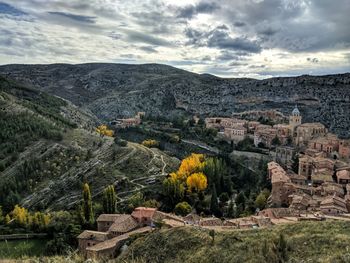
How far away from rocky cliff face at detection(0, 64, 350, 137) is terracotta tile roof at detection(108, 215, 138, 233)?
55.4 m

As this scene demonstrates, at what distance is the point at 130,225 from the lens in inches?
1281

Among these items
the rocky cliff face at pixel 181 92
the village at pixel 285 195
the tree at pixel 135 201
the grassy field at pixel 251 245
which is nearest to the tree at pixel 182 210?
the village at pixel 285 195

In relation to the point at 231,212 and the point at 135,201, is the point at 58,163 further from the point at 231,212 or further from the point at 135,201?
the point at 231,212

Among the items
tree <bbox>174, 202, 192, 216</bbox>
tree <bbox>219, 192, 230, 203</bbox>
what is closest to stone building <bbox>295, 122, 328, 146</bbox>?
tree <bbox>219, 192, 230, 203</bbox>

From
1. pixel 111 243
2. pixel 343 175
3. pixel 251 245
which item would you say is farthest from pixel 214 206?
pixel 251 245

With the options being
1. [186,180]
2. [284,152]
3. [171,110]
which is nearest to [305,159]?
[284,152]

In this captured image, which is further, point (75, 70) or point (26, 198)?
point (75, 70)

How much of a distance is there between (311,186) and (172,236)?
77.0 feet

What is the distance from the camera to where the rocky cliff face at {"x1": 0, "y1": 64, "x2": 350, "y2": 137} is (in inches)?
3526

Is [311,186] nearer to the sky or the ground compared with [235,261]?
nearer to the ground

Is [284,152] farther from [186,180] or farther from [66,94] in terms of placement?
[66,94]

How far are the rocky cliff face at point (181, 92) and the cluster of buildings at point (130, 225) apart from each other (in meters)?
53.0

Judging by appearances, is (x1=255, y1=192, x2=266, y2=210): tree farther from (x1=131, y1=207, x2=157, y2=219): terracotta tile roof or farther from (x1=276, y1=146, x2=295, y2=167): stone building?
(x1=276, y1=146, x2=295, y2=167): stone building

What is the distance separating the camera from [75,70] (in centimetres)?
19025
